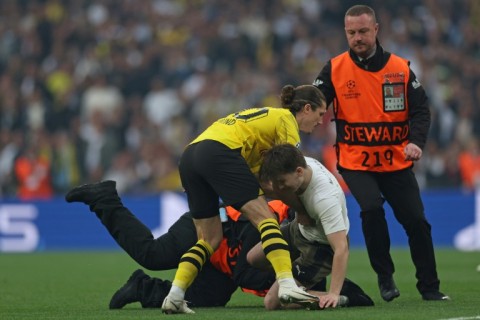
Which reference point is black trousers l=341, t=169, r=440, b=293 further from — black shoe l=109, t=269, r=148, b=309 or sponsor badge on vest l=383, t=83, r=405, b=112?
black shoe l=109, t=269, r=148, b=309

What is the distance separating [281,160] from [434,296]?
2063 millimetres

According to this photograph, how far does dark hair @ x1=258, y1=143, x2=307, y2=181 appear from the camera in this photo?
7656 millimetres

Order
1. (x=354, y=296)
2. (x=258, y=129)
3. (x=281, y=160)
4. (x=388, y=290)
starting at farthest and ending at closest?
(x=388, y=290) → (x=354, y=296) → (x=258, y=129) → (x=281, y=160)

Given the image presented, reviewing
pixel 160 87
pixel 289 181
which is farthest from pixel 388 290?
pixel 160 87

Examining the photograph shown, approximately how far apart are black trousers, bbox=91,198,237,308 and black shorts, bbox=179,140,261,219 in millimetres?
816

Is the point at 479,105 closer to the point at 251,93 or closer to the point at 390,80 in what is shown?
the point at 251,93

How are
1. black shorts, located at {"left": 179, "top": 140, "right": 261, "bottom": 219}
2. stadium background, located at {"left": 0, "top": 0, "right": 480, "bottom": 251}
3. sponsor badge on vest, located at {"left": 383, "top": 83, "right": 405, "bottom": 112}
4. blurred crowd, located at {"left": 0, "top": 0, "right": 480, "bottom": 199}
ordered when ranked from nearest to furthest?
black shorts, located at {"left": 179, "top": 140, "right": 261, "bottom": 219} < sponsor badge on vest, located at {"left": 383, "top": 83, "right": 405, "bottom": 112} < stadium background, located at {"left": 0, "top": 0, "right": 480, "bottom": 251} < blurred crowd, located at {"left": 0, "top": 0, "right": 480, "bottom": 199}

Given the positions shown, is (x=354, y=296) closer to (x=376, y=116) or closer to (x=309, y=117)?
(x=309, y=117)

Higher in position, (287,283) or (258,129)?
(258,129)

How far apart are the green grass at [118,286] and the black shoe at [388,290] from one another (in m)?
0.08

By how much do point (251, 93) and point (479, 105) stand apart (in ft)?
13.9

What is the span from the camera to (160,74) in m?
22.0

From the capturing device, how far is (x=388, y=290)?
8875 mm

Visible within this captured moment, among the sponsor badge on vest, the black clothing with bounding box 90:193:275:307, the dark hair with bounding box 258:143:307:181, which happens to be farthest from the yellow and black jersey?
the sponsor badge on vest
